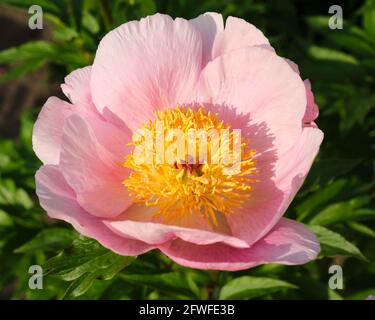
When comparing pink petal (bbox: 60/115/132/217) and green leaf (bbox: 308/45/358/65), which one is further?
green leaf (bbox: 308/45/358/65)

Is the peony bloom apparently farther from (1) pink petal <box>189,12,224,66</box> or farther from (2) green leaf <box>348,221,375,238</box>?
(2) green leaf <box>348,221,375,238</box>

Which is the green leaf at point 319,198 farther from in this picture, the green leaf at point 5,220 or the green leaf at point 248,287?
the green leaf at point 5,220

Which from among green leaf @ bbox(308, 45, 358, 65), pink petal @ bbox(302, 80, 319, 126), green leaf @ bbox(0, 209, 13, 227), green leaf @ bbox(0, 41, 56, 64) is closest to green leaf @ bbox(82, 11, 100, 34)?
green leaf @ bbox(0, 41, 56, 64)

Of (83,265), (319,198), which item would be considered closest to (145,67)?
(83,265)

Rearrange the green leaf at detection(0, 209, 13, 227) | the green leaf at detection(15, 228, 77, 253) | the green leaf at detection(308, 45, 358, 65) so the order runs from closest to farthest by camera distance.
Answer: the green leaf at detection(15, 228, 77, 253) < the green leaf at detection(0, 209, 13, 227) < the green leaf at detection(308, 45, 358, 65)

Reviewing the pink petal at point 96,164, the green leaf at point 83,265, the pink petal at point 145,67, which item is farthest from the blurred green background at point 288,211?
the pink petal at point 145,67

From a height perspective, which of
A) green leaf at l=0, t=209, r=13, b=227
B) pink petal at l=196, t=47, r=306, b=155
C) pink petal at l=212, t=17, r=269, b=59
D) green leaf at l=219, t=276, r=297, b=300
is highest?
pink petal at l=212, t=17, r=269, b=59
